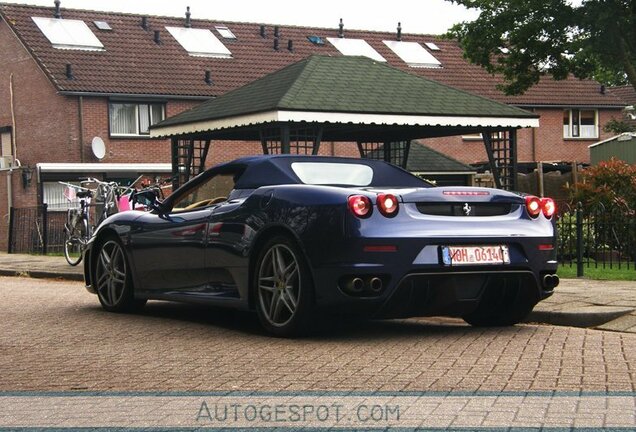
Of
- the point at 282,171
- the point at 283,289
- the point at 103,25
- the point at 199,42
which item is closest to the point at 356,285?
the point at 283,289

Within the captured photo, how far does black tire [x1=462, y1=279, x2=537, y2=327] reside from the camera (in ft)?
29.0

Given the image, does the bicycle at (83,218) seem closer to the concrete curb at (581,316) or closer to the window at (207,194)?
the window at (207,194)

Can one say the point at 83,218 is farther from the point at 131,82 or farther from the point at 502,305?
the point at 131,82

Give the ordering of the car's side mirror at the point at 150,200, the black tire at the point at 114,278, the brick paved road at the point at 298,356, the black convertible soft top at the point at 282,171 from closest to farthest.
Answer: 1. the brick paved road at the point at 298,356
2. the black convertible soft top at the point at 282,171
3. the car's side mirror at the point at 150,200
4. the black tire at the point at 114,278

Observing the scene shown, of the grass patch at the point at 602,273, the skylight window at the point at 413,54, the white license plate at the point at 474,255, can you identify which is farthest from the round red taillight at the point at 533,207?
the skylight window at the point at 413,54

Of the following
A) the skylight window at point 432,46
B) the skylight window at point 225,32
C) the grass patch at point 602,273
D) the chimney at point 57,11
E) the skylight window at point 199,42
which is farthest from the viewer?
the skylight window at point 432,46

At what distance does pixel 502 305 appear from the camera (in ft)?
30.5

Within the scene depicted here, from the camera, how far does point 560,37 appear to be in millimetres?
34969

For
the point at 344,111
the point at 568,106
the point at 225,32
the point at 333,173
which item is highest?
the point at 225,32

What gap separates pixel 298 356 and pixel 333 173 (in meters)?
2.22

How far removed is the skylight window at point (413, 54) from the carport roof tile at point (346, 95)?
28.5 m

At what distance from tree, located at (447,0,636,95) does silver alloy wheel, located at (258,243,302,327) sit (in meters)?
24.6

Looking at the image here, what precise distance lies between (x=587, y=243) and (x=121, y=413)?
1308cm

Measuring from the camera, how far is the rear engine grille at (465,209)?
28.1ft
